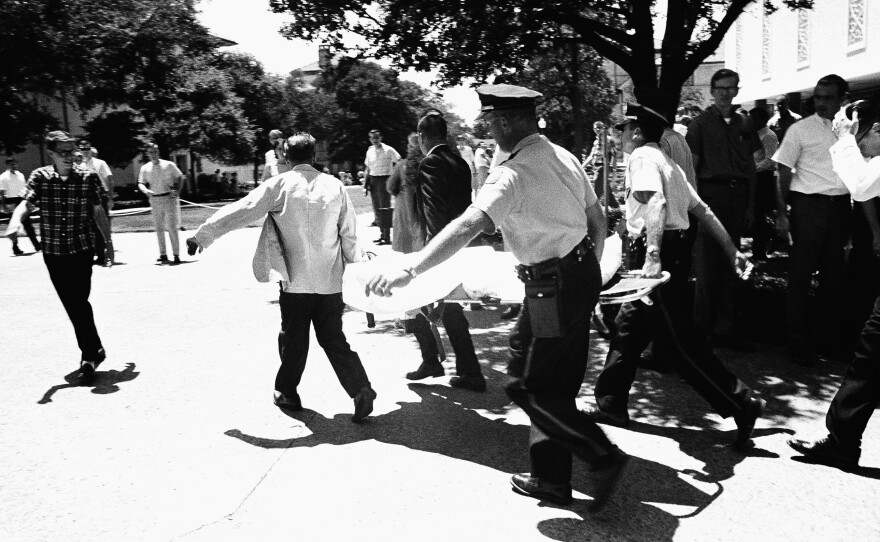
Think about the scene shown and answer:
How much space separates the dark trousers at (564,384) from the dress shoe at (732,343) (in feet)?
11.3

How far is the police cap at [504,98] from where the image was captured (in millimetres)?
3875

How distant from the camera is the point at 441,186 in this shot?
19.1 feet

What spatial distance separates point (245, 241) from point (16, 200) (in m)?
4.79

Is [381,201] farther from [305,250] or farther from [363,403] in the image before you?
[363,403]

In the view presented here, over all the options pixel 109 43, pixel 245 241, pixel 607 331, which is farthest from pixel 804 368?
pixel 109 43

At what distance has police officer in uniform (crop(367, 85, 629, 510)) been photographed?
3734mm

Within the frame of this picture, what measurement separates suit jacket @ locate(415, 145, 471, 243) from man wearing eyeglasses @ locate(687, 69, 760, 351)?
2.26m

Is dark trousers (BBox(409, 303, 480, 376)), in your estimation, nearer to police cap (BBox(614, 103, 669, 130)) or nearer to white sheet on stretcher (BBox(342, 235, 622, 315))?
white sheet on stretcher (BBox(342, 235, 622, 315))

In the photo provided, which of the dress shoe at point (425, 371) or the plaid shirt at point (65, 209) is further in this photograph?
the plaid shirt at point (65, 209)

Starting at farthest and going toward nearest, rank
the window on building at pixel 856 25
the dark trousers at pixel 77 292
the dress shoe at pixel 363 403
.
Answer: the window on building at pixel 856 25 < the dark trousers at pixel 77 292 < the dress shoe at pixel 363 403

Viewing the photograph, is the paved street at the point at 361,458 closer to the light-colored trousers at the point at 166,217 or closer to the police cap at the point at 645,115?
the police cap at the point at 645,115

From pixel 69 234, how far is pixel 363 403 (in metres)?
2.96

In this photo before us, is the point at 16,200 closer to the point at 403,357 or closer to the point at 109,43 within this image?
the point at 403,357

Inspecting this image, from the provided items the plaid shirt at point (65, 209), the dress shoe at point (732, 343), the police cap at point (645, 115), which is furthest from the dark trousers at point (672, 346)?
the plaid shirt at point (65, 209)
